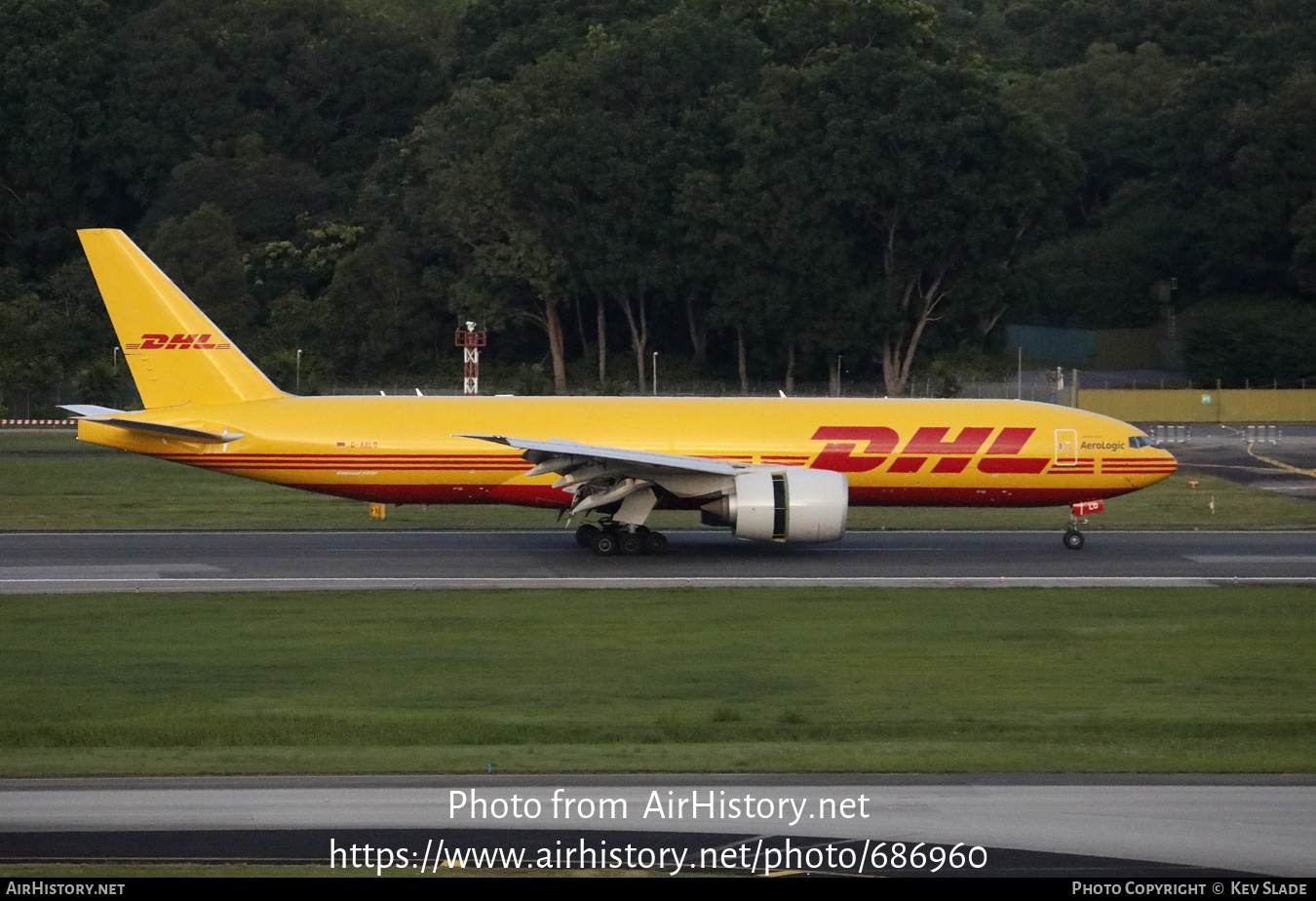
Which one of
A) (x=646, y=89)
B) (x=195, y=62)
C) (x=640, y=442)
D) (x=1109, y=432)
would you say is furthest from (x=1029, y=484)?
(x=195, y=62)

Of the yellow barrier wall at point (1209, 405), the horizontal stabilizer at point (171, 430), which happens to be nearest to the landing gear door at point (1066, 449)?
the horizontal stabilizer at point (171, 430)

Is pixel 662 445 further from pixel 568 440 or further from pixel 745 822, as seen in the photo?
pixel 745 822

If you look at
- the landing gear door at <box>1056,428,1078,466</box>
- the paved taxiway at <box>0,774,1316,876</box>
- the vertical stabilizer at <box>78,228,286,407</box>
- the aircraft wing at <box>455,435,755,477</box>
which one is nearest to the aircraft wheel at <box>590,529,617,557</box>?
the aircraft wing at <box>455,435,755,477</box>

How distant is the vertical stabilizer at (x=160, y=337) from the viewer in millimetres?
34500

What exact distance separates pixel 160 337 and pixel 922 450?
53.8ft

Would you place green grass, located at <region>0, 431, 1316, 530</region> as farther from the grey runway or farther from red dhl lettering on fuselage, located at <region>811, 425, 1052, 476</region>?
red dhl lettering on fuselage, located at <region>811, 425, 1052, 476</region>

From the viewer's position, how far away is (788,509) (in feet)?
100.0

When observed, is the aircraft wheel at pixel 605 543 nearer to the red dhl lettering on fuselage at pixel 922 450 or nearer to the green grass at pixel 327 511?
the red dhl lettering on fuselage at pixel 922 450

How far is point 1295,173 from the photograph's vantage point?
286 ft

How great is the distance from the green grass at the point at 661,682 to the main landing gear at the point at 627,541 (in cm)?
506

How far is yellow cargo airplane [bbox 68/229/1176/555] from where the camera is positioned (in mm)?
33125

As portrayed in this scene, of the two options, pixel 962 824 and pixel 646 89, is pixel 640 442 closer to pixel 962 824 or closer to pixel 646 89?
pixel 962 824

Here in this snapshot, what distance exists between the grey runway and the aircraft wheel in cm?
39
